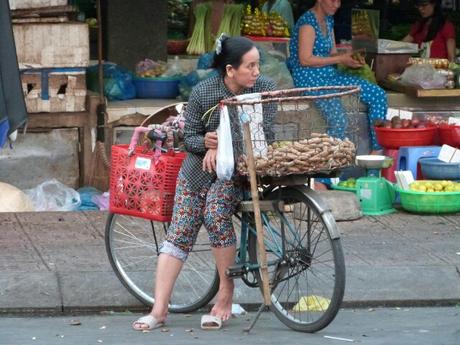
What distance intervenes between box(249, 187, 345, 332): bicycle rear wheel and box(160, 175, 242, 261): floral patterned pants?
18 centimetres

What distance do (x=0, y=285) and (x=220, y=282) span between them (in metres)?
1.44

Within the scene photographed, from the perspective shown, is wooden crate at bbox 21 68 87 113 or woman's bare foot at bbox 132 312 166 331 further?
wooden crate at bbox 21 68 87 113

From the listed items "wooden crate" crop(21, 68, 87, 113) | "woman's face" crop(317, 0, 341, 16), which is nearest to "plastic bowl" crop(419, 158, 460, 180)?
"woman's face" crop(317, 0, 341, 16)

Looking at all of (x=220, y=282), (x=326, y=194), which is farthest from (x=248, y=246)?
(x=326, y=194)

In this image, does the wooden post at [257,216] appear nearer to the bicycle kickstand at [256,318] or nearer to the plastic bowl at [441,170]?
the bicycle kickstand at [256,318]

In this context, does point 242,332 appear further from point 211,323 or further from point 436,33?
point 436,33

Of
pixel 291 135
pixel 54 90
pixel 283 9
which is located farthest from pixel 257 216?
pixel 283 9

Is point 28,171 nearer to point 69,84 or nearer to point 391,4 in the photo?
point 69,84

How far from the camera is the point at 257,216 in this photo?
5898mm

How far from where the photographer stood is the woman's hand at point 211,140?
5.91 meters

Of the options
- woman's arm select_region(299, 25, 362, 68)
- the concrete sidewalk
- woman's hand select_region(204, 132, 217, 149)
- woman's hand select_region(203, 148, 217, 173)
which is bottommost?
the concrete sidewalk

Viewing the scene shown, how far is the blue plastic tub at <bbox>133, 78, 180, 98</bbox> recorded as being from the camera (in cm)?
1023

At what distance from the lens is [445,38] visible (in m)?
11.2

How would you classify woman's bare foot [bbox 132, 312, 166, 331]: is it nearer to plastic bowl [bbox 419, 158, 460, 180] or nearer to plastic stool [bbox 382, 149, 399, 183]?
plastic bowl [bbox 419, 158, 460, 180]
